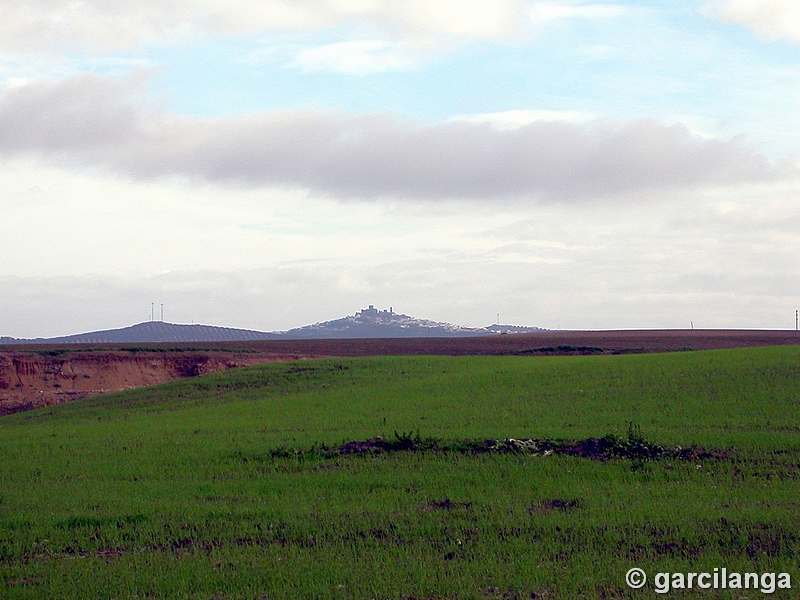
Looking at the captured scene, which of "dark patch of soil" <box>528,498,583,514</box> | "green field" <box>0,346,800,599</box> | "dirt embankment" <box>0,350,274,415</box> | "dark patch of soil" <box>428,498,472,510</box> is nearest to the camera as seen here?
"green field" <box>0,346,800,599</box>

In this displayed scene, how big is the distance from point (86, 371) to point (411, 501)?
4831cm

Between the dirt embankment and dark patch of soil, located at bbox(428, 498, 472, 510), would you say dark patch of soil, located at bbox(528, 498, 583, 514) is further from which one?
the dirt embankment

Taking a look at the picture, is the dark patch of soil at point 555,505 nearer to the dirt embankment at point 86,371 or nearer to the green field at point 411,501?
the green field at point 411,501

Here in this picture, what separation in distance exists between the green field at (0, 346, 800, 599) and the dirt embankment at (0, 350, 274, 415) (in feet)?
85.2

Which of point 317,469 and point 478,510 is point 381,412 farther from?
point 478,510

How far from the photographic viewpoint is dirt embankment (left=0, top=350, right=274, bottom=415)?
172 ft

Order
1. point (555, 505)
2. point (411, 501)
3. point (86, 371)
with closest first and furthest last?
point (555, 505)
point (411, 501)
point (86, 371)

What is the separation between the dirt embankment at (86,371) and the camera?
5248 cm

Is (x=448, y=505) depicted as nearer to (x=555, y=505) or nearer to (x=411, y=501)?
(x=411, y=501)

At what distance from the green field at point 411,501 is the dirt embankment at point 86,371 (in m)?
26.0

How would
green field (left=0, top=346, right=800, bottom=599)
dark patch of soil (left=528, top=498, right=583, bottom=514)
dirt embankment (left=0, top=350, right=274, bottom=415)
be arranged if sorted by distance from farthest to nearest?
dirt embankment (left=0, top=350, right=274, bottom=415), dark patch of soil (left=528, top=498, right=583, bottom=514), green field (left=0, top=346, right=800, bottom=599)

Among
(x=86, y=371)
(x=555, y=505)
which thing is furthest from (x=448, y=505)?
(x=86, y=371)

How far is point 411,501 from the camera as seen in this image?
1416cm

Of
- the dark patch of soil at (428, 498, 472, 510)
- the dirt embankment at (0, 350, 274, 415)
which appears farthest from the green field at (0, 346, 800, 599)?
the dirt embankment at (0, 350, 274, 415)
